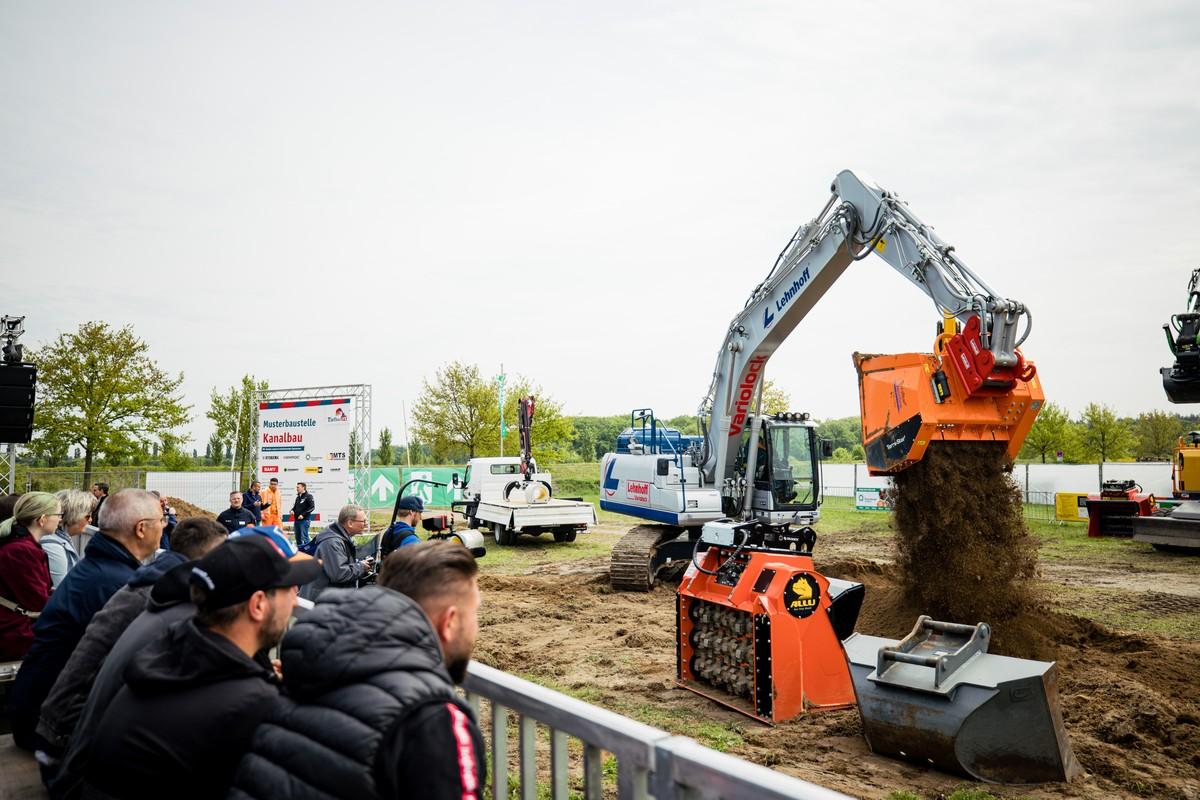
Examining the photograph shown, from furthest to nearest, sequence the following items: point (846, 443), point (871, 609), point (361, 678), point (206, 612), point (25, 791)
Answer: point (846, 443), point (871, 609), point (25, 791), point (206, 612), point (361, 678)

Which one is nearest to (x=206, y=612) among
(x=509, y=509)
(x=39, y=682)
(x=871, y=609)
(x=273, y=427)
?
(x=39, y=682)

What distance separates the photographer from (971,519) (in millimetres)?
8016

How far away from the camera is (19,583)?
4.91 meters

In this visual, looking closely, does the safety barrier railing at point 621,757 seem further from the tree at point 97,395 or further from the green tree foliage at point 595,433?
the green tree foliage at point 595,433

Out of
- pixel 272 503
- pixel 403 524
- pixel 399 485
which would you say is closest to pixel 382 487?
pixel 399 485

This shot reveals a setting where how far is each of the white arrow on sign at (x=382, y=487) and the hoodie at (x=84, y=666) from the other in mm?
28776

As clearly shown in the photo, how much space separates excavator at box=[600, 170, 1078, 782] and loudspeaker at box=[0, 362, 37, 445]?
8687 millimetres

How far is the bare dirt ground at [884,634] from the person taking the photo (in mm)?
5480

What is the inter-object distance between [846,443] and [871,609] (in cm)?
6610

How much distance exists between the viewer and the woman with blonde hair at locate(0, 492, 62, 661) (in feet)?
16.1

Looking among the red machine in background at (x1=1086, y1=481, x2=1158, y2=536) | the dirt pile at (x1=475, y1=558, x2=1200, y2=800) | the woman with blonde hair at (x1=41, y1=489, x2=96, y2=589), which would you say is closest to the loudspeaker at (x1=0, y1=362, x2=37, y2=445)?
the woman with blonde hair at (x1=41, y1=489, x2=96, y2=589)

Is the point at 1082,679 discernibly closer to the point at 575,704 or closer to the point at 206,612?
the point at 575,704

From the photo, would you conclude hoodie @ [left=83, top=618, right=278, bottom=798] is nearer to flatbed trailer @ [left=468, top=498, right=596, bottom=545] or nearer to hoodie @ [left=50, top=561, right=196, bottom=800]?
hoodie @ [left=50, top=561, right=196, bottom=800]

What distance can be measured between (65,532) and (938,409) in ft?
23.8
